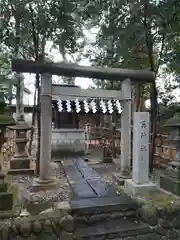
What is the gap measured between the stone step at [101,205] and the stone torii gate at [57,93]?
1.27m

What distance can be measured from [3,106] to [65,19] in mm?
3077

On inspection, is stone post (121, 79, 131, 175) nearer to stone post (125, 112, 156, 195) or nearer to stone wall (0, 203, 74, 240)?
stone post (125, 112, 156, 195)

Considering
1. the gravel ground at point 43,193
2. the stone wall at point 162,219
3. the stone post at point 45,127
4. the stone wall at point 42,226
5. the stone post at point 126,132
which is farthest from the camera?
the stone post at point 126,132

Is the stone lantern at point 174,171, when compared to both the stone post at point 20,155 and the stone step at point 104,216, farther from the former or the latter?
the stone post at point 20,155

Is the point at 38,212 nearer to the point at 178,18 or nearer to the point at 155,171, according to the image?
the point at 155,171

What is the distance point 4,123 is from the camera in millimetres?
3965

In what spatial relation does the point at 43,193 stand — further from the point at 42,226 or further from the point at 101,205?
the point at 101,205

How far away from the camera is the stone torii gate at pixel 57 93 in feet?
17.1

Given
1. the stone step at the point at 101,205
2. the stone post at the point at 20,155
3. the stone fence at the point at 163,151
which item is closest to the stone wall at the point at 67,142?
the stone post at the point at 20,155

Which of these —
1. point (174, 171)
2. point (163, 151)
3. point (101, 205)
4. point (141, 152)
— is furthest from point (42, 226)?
point (163, 151)

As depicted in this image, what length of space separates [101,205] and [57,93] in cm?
278

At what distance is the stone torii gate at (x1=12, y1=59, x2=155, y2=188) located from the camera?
520cm

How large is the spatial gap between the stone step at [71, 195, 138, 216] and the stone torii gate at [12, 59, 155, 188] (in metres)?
1.27

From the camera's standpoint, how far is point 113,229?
4027mm
